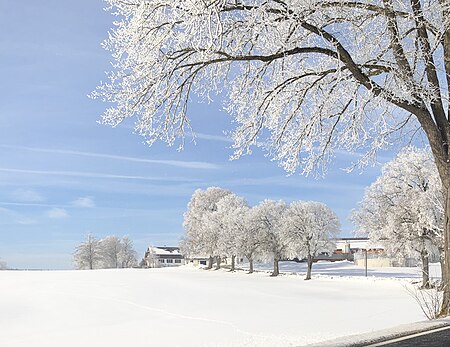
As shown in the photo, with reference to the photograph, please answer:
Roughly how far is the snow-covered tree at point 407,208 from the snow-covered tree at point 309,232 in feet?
58.6

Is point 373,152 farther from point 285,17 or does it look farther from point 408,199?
point 408,199

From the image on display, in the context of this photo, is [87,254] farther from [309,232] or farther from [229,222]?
[309,232]

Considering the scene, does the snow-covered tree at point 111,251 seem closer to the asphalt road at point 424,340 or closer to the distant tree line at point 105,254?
the distant tree line at point 105,254

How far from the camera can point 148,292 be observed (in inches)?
1726

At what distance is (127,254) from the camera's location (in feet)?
436

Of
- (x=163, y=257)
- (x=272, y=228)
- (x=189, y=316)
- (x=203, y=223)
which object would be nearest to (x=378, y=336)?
(x=189, y=316)

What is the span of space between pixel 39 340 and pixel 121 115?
13.8m

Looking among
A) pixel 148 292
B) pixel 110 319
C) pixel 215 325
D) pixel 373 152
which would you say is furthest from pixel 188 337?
pixel 148 292

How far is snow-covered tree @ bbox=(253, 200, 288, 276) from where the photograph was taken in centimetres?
6544

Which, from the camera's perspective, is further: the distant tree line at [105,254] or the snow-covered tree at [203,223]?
the distant tree line at [105,254]

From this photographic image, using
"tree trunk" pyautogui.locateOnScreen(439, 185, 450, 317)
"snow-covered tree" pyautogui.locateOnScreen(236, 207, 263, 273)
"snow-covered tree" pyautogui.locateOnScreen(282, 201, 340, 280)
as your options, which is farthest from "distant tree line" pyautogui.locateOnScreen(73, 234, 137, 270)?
"tree trunk" pyautogui.locateOnScreen(439, 185, 450, 317)

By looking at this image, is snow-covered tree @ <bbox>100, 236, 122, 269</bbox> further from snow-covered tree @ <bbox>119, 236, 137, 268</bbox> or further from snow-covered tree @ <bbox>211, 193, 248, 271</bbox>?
snow-covered tree @ <bbox>211, 193, 248, 271</bbox>

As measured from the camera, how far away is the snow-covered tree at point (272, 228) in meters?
65.4

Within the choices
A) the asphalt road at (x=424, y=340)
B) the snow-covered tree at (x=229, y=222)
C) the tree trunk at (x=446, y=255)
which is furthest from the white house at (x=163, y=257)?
the asphalt road at (x=424, y=340)
